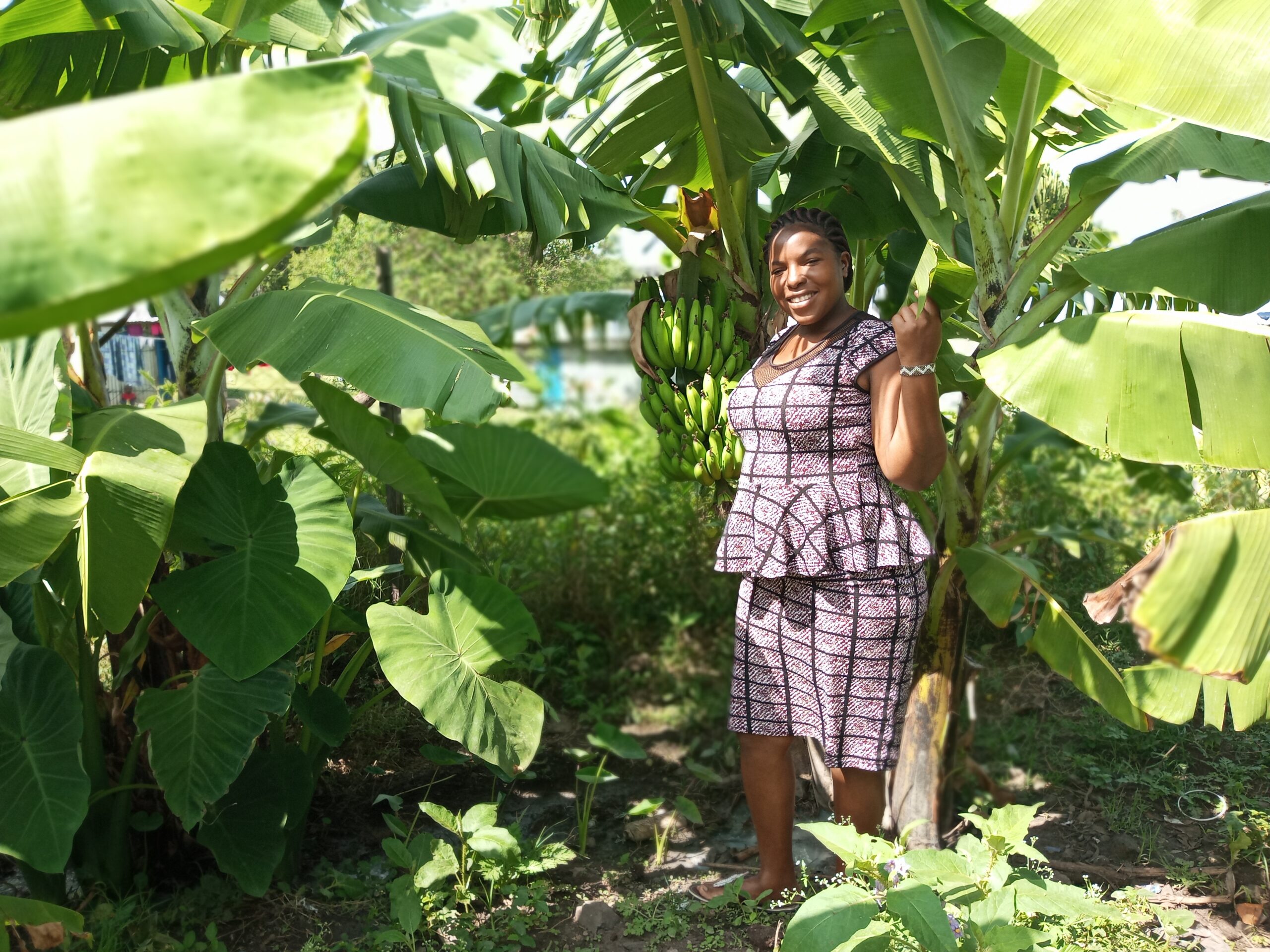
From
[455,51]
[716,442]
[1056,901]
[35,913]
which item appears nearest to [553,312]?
[455,51]

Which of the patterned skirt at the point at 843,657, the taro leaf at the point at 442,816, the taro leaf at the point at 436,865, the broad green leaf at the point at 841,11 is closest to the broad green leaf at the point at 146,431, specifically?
the taro leaf at the point at 442,816

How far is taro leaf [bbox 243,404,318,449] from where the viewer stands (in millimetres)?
2908

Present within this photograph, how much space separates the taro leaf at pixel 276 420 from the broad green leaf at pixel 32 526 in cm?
85

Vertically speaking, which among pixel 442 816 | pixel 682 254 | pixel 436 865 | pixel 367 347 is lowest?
pixel 436 865

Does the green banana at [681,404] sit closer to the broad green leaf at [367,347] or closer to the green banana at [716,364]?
the green banana at [716,364]

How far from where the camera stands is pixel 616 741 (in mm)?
3174

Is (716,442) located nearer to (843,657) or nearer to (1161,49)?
(843,657)

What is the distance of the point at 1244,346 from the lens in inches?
79.5

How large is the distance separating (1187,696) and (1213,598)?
115cm

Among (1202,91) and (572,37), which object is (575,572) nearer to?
(572,37)

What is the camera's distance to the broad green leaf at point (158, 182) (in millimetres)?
772

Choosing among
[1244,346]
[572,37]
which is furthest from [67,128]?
[572,37]

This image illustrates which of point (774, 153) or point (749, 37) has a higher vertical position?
point (749, 37)

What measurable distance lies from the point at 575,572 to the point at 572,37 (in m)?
2.38
